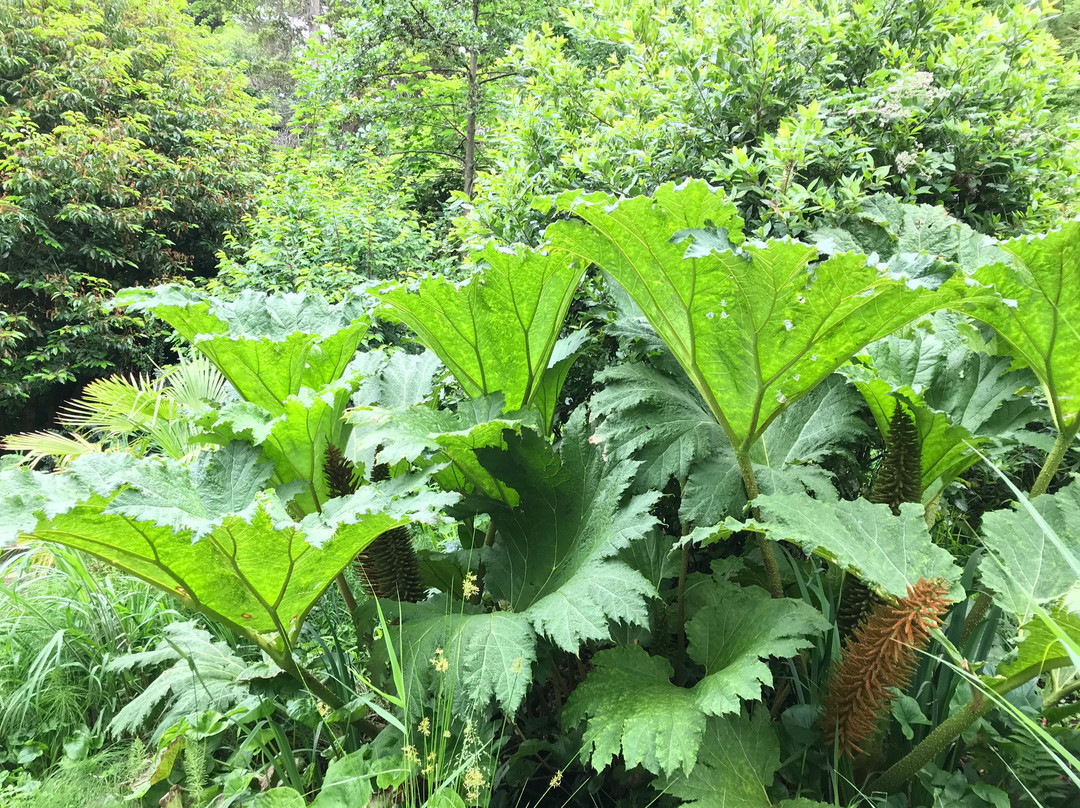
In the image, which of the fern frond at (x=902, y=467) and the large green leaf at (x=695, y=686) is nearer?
the large green leaf at (x=695, y=686)

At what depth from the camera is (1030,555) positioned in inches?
39.3

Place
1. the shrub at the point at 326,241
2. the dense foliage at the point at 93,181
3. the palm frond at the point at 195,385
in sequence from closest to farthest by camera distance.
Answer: the palm frond at the point at 195,385 → the shrub at the point at 326,241 → the dense foliage at the point at 93,181

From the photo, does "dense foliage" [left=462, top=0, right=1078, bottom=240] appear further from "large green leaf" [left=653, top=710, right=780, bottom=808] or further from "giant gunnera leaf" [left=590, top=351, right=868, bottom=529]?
"large green leaf" [left=653, top=710, right=780, bottom=808]

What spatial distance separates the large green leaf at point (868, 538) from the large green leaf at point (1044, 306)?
42 centimetres

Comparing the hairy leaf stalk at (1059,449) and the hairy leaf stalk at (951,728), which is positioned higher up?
the hairy leaf stalk at (1059,449)

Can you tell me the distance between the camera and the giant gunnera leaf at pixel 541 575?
1.07 metres

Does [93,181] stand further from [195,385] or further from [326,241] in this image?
[195,385]

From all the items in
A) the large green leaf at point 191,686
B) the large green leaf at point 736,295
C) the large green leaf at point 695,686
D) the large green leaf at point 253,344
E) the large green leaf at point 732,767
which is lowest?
the large green leaf at point 191,686

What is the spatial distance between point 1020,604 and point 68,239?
371 inches

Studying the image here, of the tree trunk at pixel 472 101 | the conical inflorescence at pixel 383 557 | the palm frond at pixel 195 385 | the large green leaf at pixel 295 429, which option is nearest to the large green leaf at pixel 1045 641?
the conical inflorescence at pixel 383 557

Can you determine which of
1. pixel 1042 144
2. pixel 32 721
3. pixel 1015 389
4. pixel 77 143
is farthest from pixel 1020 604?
pixel 77 143

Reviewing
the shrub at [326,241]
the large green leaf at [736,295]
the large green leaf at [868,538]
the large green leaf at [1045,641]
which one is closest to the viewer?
the large green leaf at [1045,641]

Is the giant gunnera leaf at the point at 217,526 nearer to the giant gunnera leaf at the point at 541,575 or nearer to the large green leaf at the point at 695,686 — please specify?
the giant gunnera leaf at the point at 541,575

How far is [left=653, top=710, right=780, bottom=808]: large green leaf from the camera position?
1028 mm
